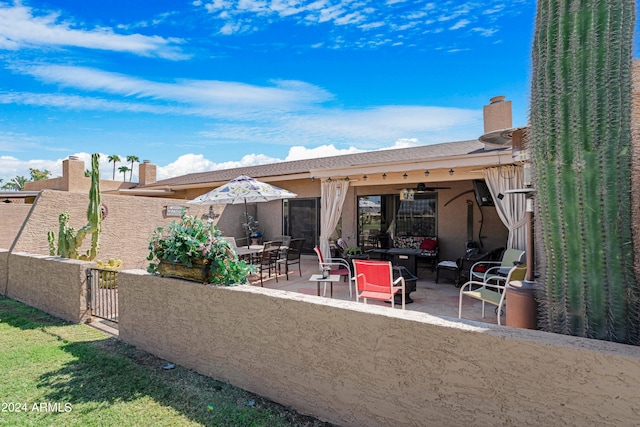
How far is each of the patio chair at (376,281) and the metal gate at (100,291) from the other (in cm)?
436

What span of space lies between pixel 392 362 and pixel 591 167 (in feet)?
6.31

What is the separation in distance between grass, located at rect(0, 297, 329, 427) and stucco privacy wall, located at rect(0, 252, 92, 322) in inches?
43.9

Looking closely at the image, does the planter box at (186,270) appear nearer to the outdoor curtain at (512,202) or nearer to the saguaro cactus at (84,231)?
the saguaro cactus at (84,231)

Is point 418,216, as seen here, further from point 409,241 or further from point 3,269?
point 3,269

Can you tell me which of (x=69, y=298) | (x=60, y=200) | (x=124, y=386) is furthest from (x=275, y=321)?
(x=60, y=200)

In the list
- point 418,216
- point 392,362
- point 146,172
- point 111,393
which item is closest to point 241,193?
point 111,393

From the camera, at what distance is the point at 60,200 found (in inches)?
354

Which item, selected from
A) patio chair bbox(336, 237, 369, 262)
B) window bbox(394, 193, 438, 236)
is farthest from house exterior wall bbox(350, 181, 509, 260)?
patio chair bbox(336, 237, 369, 262)

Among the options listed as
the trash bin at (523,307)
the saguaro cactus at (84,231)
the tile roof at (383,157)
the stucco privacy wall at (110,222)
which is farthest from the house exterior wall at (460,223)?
the saguaro cactus at (84,231)

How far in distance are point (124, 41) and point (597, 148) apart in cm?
1183

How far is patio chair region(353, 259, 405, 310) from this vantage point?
5.38 m

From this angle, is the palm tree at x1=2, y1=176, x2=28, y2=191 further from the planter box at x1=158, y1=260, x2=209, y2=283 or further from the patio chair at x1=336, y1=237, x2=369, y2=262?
the planter box at x1=158, y1=260, x2=209, y2=283

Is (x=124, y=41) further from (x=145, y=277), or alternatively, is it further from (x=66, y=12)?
(x=145, y=277)

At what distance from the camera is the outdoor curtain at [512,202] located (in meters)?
7.29
